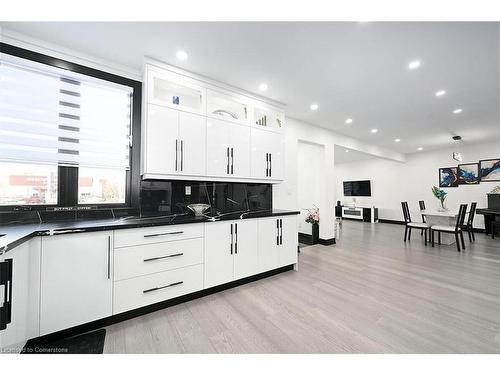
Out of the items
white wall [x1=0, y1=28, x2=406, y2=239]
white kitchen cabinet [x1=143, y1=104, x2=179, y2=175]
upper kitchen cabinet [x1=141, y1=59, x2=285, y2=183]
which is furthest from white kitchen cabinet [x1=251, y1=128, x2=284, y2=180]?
white kitchen cabinet [x1=143, y1=104, x2=179, y2=175]

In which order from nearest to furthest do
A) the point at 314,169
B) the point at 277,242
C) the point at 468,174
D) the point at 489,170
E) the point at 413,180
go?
the point at 277,242 → the point at 314,169 → the point at 489,170 → the point at 468,174 → the point at 413,180

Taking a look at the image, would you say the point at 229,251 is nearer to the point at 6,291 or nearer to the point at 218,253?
the point at 218,253

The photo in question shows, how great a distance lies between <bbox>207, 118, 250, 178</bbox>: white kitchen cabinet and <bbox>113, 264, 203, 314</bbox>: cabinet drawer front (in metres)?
1.19

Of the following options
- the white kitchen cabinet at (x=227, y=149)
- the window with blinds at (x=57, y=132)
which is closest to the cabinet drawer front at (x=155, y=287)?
the window with blinds at (x=57, y=132)

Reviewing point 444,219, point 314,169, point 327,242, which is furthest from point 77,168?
point 444,219

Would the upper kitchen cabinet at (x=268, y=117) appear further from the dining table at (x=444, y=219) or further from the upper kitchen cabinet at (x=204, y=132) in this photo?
the dining table at (x=444, y=219)

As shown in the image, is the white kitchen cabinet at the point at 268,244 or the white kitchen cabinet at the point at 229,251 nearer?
the white kitchen cabinet at the point at 229,251

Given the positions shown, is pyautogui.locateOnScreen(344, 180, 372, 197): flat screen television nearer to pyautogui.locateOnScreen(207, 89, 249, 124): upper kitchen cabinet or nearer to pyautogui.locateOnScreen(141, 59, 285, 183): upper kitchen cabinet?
pyautogui.locateOnScreen(141, 59, 285, 183): upper kitchen cabinet

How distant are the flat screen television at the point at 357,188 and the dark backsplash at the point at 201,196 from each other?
278 inches

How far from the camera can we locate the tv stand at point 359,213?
27.3ft

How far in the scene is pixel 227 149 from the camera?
274cm

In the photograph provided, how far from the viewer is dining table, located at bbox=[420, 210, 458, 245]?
14.8 ft

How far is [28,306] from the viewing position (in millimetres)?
1418

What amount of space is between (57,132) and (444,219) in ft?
23.9
